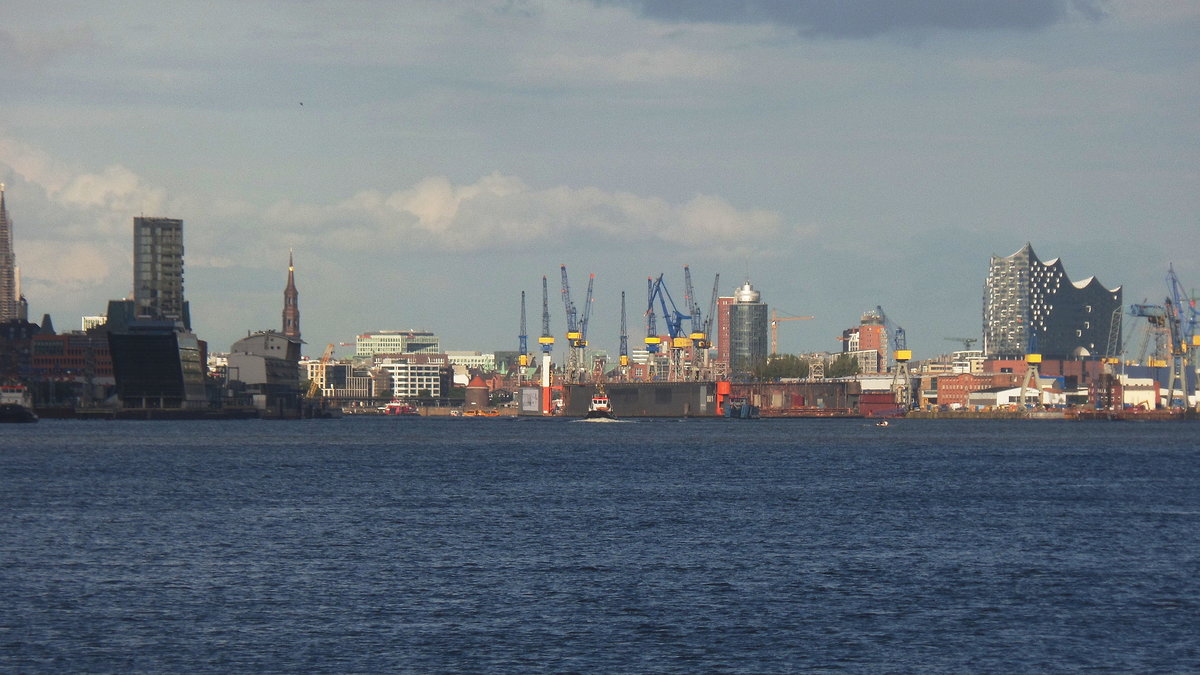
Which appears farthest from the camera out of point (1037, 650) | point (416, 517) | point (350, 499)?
point (350, 499)

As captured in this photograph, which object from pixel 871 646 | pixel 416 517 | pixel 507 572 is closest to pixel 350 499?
pixel 416 517

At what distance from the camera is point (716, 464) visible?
10225 cm

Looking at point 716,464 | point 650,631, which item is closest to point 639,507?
point 650,631

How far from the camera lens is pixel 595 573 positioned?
139 ft

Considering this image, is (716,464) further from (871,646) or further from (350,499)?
(871,646)

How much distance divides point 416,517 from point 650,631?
26631 mm

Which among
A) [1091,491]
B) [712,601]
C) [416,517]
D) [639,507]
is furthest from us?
[1091,491]

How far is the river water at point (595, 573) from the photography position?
31.6m

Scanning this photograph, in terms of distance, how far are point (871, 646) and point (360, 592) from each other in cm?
1353

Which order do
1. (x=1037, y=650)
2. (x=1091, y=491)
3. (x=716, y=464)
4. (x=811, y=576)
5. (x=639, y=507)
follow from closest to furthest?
(x=1037, y=650) → (x=811, y=576) → (x=639, y=507) → (x=1091, y=491) → (x=716, y=464)

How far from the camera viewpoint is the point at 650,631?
111 feet

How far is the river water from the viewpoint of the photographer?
31.6 meters

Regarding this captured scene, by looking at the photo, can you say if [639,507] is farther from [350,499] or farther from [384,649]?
[384,649]

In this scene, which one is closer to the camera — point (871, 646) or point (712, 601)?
point (871, 646)
